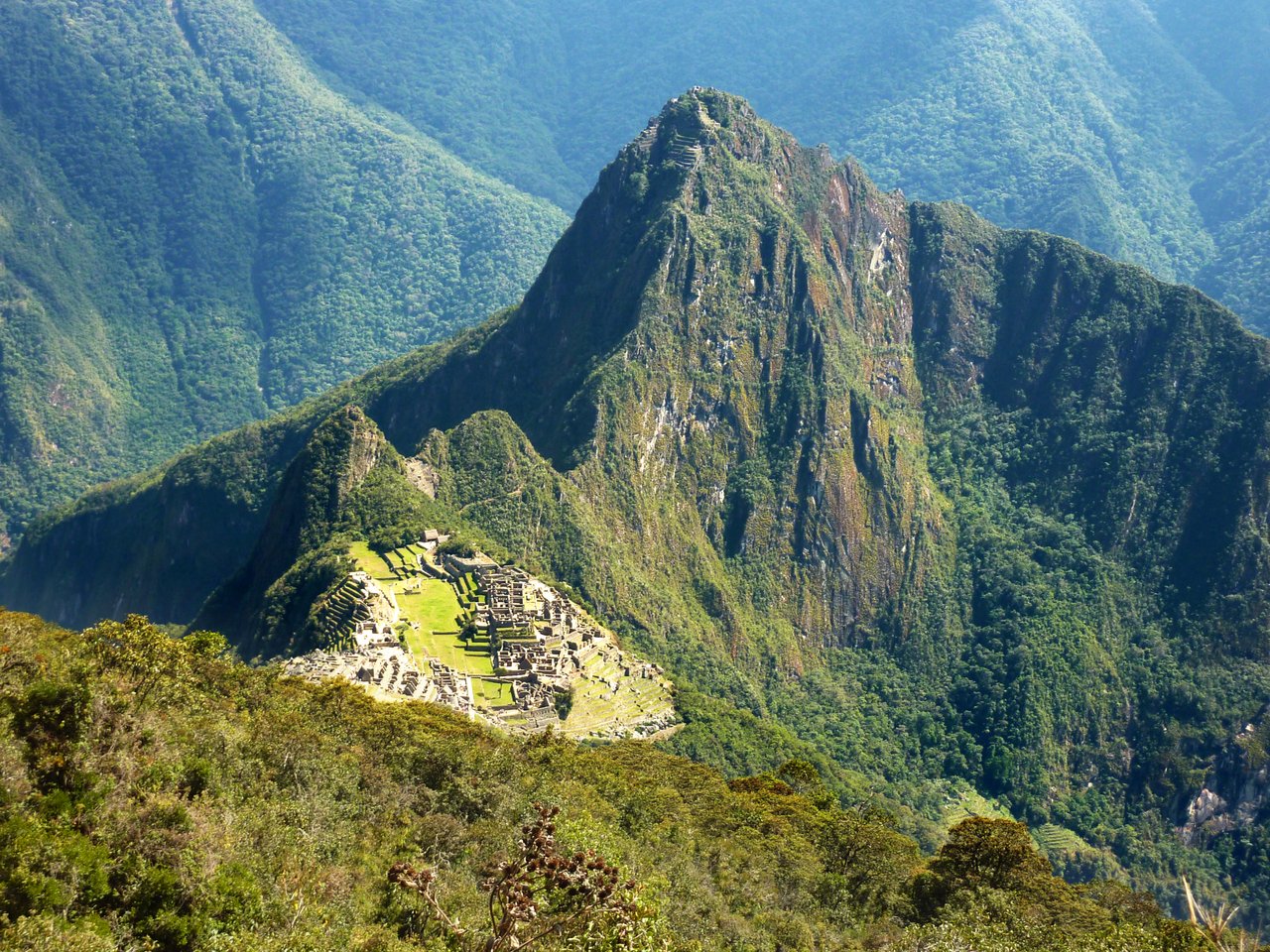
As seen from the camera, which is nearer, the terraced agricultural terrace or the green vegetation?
the green vegetation

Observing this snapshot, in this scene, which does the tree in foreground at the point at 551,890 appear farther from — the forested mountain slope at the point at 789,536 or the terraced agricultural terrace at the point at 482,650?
the forested mountain slope at the point at 789,536

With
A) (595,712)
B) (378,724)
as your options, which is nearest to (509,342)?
(595,712)

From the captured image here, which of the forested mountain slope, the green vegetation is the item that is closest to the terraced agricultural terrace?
the green vegetation

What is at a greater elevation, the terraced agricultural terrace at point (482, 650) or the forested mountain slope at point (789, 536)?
the forested mountain slope at point (789, 536)

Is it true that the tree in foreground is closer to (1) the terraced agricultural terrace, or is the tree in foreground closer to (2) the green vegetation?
(2) the green vegetation

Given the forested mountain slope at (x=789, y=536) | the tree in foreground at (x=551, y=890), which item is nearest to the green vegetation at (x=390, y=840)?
the tree in foreground at (x=551, y=890)

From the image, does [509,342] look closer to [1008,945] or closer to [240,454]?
[240,454]

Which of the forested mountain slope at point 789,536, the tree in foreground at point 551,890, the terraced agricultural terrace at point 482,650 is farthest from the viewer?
the forested mountain slope at point 789,536
